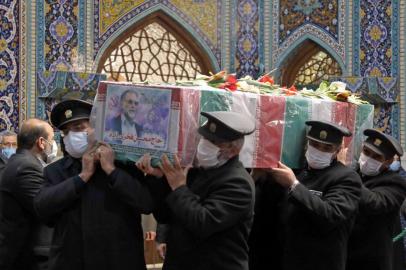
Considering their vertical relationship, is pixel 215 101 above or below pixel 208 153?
above

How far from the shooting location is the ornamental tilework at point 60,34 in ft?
39.8

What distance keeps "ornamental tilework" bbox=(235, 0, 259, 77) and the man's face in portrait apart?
875 centimetres

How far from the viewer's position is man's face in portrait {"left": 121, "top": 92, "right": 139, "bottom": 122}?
450 cm

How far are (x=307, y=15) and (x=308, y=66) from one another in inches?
32.0

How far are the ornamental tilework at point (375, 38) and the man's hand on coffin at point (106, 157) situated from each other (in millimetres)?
8874

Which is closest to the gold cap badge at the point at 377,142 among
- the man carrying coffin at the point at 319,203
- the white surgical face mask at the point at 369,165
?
the white surgical face mask at the point at 369,165

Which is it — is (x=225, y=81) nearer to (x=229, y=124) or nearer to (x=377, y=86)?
(x=229, y=124)

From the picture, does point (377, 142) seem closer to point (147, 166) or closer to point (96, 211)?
point (147, 166)

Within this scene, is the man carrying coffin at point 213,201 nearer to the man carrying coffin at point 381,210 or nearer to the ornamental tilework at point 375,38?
the man carrying coffin at point 381,210

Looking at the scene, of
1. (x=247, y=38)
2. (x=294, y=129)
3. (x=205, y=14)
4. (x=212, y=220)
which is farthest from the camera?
(x=247, y=38)

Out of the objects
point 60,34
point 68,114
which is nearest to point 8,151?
point 60,34

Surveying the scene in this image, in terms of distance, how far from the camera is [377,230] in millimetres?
5512

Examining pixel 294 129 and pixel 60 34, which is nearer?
pixel 294 129

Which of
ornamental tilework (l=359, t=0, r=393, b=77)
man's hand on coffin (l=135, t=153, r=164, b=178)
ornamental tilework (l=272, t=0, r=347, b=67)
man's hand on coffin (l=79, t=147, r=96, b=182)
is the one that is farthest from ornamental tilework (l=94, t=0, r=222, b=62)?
man's hand on coffin (l=135, t=153, r=164, b=178)
